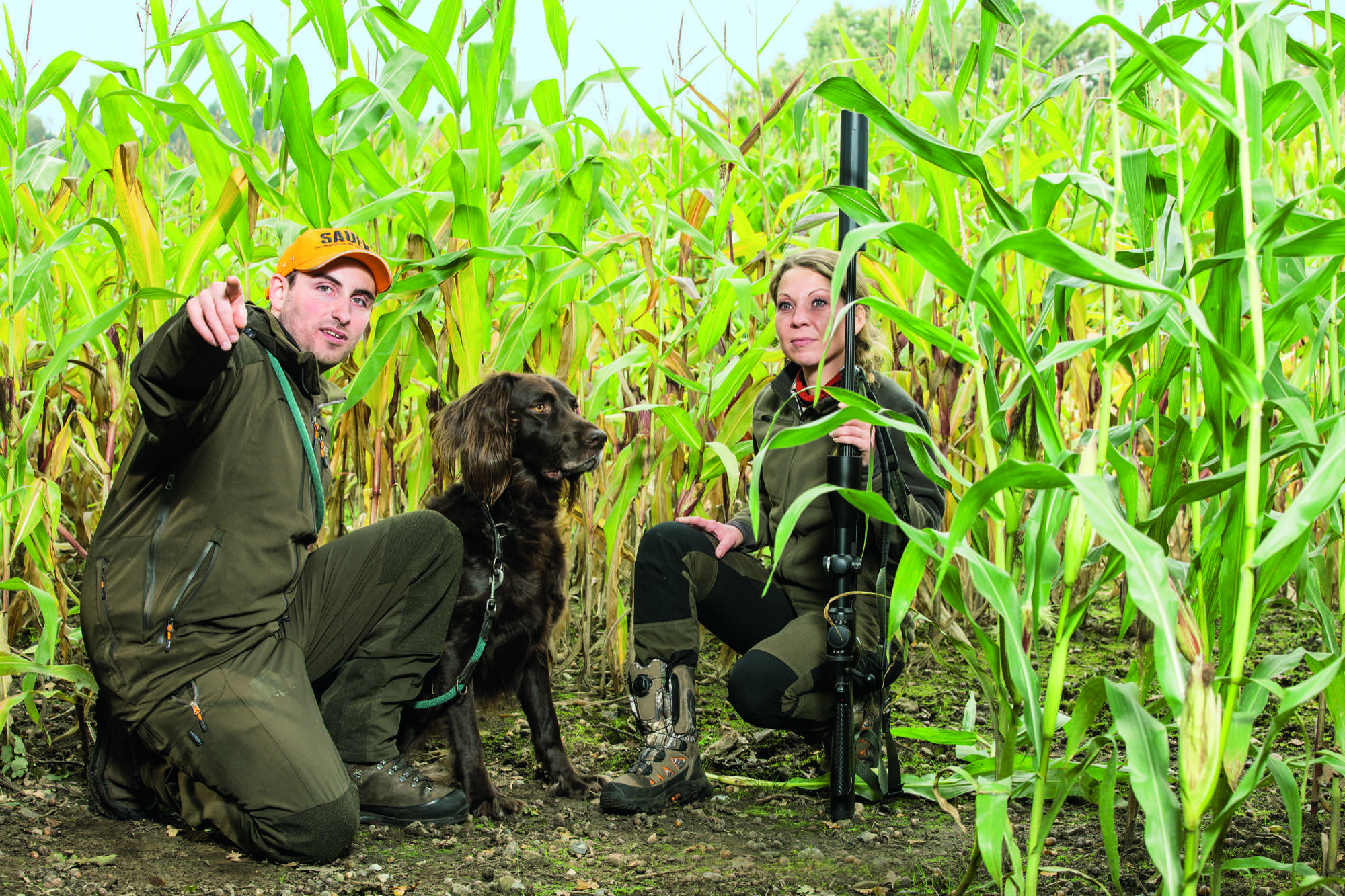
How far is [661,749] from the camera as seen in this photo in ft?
7.69

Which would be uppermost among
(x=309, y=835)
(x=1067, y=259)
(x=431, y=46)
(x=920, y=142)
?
(x=431, y=46)

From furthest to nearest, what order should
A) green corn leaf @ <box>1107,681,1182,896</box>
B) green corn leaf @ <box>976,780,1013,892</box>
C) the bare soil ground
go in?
the bare soil ground
green corn leaf @ <box>976,780,1013,892</box>
green corn leaf @ <box>1107,681,1182,896</box>

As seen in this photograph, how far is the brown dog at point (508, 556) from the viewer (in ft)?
7.91

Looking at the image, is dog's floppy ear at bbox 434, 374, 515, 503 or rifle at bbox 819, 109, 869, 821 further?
dog's floppy ear at bbox 434, 374, 515, 503

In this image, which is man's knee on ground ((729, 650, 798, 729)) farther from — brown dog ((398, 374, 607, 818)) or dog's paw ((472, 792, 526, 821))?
dog's paw ((472, 792, 526, 821))

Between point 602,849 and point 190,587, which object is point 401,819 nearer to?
point 602,849

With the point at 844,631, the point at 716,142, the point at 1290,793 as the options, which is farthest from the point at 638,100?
the point at 1290,793

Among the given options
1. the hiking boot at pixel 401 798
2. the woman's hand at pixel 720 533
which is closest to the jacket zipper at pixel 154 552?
the hiking boot at pixel 401 798

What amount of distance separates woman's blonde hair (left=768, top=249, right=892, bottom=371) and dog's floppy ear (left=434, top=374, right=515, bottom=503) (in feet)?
2.43

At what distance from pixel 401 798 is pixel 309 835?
1.02ft

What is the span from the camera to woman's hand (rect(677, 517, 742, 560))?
2527 mm

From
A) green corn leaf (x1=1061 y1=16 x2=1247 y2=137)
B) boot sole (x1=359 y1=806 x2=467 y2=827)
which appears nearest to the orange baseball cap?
boot sole (x1=359 y1=806 x2=467 y2=827)

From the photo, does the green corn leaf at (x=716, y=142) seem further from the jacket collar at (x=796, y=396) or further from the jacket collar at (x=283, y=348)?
the jacket collar at (x=283, y=348)

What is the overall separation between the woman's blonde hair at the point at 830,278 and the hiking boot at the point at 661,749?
90cm
